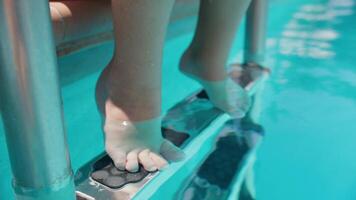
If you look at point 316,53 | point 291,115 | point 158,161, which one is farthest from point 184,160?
point 316,53

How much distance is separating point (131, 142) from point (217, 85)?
0.86 ft

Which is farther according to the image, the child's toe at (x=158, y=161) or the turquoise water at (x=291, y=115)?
the turquoise water at (x=291, y=115)

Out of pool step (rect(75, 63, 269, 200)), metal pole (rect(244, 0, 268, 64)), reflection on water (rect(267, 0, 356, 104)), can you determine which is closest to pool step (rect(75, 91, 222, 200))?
pool step (rect(75, 63, 269, 200))

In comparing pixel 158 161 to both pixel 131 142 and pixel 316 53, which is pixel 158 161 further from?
pixel 316 53

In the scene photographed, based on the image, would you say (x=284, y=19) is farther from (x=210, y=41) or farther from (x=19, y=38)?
(x=19, y=38)

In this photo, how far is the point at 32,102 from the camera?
38cm

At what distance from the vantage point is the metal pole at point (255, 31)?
106 cm

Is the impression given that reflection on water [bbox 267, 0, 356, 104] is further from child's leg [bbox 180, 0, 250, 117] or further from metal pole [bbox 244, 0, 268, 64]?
child's leg [bbox 180, 0, 250, 117]

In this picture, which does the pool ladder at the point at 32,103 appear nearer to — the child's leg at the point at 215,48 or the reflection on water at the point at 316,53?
the child's leg at the point at 215,48

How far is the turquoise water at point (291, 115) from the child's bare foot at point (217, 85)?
0.13 metres

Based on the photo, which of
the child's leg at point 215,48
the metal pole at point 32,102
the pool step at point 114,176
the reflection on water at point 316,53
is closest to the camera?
the metal pole at point 32,102

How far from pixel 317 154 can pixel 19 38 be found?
67cm

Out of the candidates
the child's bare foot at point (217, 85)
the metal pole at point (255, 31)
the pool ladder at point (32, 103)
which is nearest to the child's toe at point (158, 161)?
the pool ladder at point (32, 103)

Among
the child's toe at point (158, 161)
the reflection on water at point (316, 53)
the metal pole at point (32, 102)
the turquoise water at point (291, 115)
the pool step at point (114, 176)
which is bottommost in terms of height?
the reflection on water at point (316, 53)
